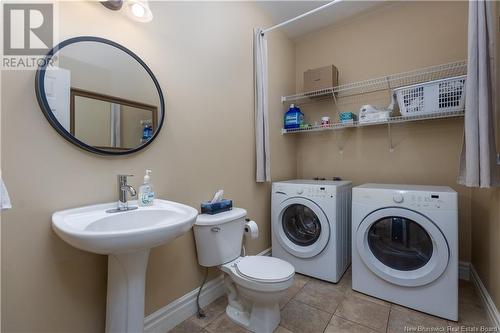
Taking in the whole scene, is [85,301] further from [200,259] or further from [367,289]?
[367,289]

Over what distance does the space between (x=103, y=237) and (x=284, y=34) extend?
2798 mm

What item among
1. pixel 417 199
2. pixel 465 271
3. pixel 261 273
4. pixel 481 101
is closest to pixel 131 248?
pixel 261 273

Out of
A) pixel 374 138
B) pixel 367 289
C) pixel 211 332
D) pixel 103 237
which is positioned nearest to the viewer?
pixel 103 237

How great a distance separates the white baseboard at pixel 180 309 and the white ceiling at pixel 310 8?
259 centimetres

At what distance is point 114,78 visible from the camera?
1212 millimetres

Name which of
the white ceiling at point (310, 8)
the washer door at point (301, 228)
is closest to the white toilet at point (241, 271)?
the washer door at point (301, 228)

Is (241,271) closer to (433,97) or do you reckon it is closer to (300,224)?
(300,224)

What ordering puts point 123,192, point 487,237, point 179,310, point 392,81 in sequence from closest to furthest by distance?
point 123,192 → point 179,310 → point 487,237 → point 392,81

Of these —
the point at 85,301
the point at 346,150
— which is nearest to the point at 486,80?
the point at 346,150

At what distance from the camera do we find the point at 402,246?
167 cm

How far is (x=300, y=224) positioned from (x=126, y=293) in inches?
62.0

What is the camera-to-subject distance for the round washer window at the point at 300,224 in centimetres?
209

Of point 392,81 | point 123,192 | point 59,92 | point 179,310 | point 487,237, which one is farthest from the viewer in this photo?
point 392,81

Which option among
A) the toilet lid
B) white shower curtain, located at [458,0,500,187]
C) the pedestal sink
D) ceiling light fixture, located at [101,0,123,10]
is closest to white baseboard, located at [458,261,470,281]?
white shower curtain, located at [458,0,500,187]
